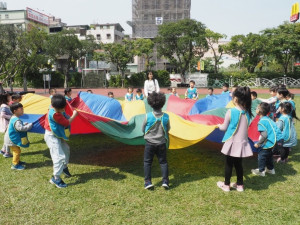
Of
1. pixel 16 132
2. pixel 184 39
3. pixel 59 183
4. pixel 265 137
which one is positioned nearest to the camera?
pixel 59 183

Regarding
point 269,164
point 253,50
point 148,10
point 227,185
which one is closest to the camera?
point 227,185

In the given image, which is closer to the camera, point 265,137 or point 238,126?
point 238,126

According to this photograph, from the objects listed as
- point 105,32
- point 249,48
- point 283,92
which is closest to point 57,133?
point 283,92

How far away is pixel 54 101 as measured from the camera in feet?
11.0

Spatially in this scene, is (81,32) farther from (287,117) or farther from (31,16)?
(287,117)

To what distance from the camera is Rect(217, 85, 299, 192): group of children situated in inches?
126

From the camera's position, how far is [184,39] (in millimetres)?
29328

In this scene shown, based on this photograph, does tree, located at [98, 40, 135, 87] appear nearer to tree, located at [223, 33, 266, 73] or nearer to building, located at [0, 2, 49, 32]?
tree, located at [223, 33, 266, 73]

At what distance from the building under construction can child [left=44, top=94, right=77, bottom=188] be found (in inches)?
1730

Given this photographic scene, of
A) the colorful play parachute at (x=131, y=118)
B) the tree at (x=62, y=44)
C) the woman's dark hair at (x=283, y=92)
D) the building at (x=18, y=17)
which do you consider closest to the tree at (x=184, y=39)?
the tree at (x=62, y=44)

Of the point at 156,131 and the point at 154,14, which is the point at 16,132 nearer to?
the point at 156,131

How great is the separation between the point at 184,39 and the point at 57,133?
27593 mm

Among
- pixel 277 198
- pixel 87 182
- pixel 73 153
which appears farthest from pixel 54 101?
pixel 277 198

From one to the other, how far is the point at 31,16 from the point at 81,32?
A: 9.55m
